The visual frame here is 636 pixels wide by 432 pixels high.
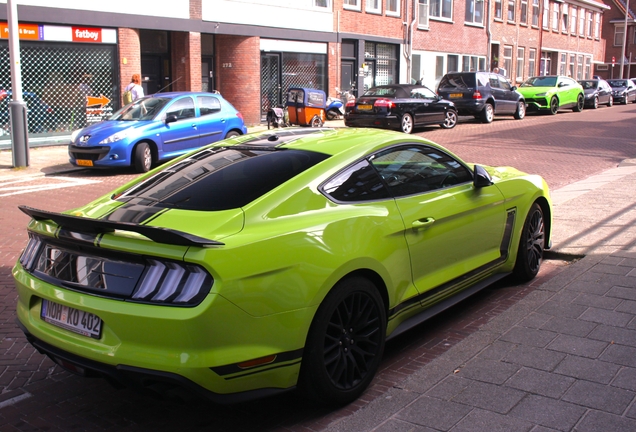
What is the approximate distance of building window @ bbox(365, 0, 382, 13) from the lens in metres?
30.0

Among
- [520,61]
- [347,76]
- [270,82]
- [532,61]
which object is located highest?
[532,61]

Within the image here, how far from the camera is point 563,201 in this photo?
31.9 feet

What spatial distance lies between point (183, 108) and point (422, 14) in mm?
21993

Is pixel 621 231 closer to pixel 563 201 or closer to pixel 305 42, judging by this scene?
pixel 563 201

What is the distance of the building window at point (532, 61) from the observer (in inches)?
1835

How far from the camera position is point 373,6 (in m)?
30.4

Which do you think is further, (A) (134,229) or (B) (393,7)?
(B) (393,7)

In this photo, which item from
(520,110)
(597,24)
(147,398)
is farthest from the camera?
(597,24)

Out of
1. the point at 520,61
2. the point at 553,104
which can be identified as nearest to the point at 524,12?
the point at 520,61

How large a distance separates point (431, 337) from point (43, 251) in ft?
8.61

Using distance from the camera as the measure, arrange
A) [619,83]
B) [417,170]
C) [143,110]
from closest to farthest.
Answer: [417,170]
[143,110]
[619,83]

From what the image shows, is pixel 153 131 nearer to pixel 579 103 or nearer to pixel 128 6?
pixel 128 6

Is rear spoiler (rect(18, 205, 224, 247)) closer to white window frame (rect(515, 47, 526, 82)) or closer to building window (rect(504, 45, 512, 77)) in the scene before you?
building window (rect(504, 45, 512, 77))

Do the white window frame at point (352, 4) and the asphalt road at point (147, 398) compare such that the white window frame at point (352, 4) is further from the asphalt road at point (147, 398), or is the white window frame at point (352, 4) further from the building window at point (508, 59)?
the asphalt road at point (147, 398)
